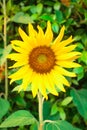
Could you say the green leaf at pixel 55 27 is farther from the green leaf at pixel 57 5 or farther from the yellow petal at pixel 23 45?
the yellow petal at pixel 23 45

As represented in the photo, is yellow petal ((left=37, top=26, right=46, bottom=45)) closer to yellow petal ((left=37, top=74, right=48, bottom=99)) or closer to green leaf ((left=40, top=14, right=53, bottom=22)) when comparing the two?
yellow petal ((left=37, top=74, right=48, bottom=99))

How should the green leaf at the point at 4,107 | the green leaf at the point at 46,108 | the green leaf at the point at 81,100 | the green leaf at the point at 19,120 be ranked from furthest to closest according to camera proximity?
1. the green leaf at the point at 46,108
2. the green leaf at the point at 81,100
3. the green leaf at the point at 4,107
4. the green leaf at the point at 19,120

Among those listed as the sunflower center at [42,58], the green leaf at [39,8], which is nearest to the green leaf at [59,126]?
the sunflower center at [42,58]

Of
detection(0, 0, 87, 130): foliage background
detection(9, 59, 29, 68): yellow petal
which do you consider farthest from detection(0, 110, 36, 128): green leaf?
detection(9, 59, 29, 68): yellow petal

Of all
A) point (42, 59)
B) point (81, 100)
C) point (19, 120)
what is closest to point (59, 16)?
point (81, 100)

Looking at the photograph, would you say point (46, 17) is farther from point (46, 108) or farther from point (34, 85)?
point (34, 85)

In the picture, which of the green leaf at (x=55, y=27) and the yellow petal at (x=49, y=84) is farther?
the green leaf at (x=55, y=27)

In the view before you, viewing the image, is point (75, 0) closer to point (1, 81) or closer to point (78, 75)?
point (78, 75)
